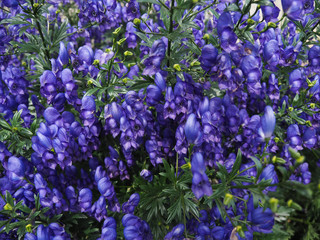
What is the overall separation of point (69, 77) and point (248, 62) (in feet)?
3.67

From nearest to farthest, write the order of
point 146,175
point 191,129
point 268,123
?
point 268,123 → point 191,129 → point 146,175

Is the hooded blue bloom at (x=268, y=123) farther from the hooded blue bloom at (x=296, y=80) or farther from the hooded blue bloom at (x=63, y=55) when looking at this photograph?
the hooded blue bloom at (x=63, y=55)

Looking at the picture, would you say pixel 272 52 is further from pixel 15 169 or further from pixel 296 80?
pixel 15 169

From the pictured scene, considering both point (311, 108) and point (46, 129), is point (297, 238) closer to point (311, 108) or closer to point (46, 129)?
point (311, 108)

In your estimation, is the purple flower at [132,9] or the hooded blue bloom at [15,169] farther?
the purple flower at [132,9]

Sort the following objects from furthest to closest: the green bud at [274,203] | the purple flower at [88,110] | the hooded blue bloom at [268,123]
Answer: the purple flower at [88,110]
the hooded blue bloom at [268,123]
the green bud at [274,203]

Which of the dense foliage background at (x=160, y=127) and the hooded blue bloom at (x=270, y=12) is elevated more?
the hooded blue bloom at (x=270, y=12)

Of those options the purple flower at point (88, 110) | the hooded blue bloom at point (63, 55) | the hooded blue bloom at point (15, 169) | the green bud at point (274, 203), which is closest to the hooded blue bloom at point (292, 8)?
the green bud at point (274, 203)

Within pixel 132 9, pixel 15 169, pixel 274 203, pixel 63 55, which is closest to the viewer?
pixel 274 203

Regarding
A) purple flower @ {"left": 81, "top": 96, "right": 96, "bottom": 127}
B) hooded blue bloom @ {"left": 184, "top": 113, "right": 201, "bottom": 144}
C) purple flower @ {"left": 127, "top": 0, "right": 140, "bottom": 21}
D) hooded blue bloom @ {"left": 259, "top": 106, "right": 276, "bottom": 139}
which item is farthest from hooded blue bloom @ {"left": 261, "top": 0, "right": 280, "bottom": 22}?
purple flower @ {"left": 81, "top": 96, "right": 96, "bottom": 127}

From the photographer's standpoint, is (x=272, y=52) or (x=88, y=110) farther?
(x=272, y=52)

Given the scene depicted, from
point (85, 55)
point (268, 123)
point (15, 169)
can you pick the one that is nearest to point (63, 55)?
point (85, 55)

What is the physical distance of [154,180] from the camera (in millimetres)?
2203

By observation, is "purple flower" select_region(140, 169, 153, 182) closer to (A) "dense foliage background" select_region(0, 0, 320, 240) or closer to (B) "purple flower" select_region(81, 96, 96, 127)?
(A) "dense foliage background" select_region(0, 0, 320, 240)
